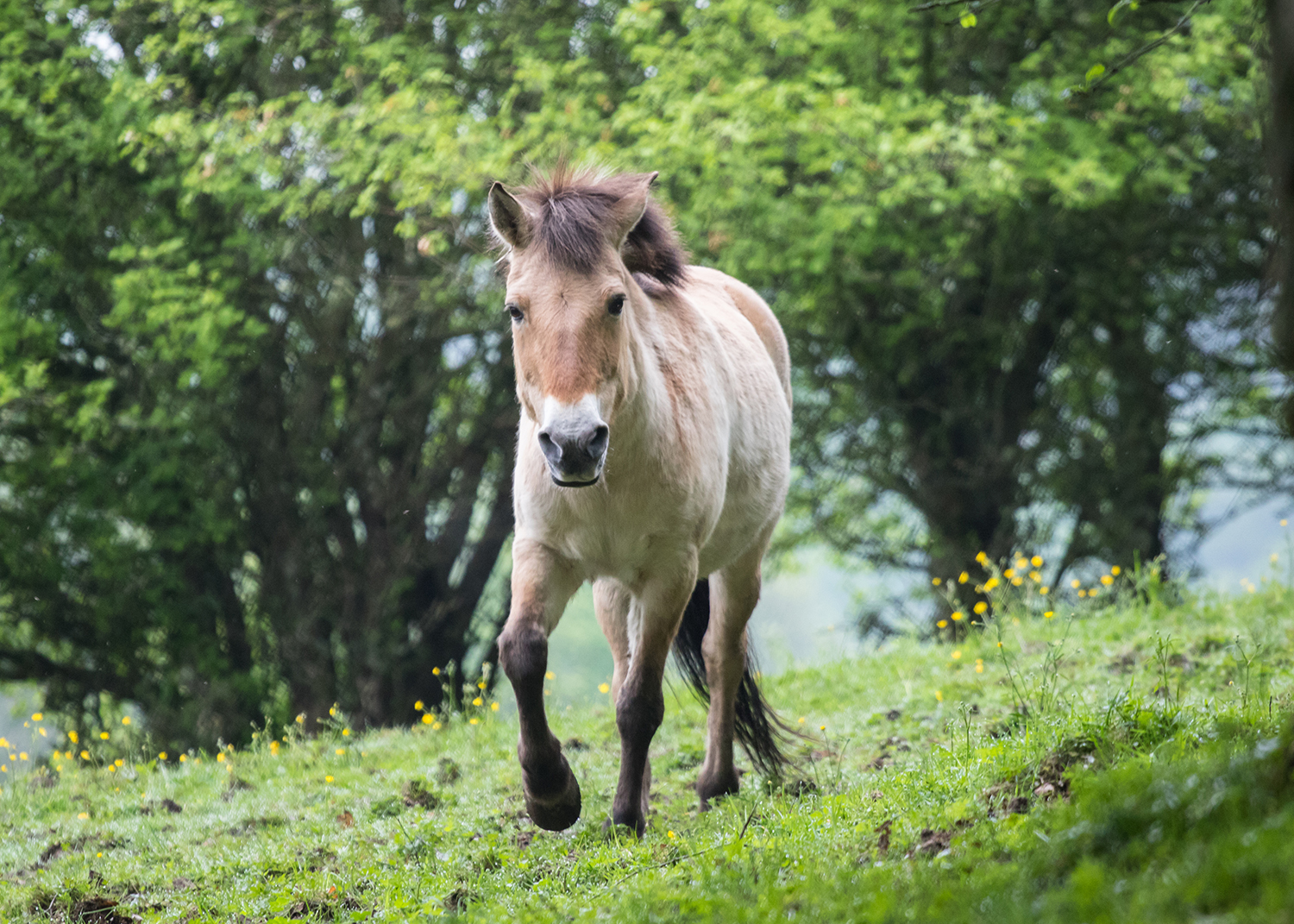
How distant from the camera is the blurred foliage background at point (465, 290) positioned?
996 cm

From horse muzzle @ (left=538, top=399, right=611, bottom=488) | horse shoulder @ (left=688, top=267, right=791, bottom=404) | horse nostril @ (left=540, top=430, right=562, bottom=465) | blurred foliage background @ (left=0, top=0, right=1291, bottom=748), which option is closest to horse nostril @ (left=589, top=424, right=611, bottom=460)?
horse muzzle @ (left=538, top=399, right=611, bottom=488)

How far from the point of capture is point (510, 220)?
443cm

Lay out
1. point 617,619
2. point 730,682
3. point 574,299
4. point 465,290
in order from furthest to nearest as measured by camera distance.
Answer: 1. point 465,290
2. point 730,682
3. point 617,619
4. point 574,299

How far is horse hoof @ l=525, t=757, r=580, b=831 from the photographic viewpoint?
4242 mm

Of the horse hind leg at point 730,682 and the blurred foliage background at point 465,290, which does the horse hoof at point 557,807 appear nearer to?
the horse hind leg at point 730,682

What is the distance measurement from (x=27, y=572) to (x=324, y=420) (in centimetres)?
342

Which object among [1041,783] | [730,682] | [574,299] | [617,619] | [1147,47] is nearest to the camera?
[1041,783]

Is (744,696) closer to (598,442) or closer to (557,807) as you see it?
(557,807)

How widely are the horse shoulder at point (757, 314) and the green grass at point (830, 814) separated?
2192 mm

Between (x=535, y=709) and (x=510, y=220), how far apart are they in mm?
1952

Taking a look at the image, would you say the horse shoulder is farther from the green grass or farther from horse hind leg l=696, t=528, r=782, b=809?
the green grass

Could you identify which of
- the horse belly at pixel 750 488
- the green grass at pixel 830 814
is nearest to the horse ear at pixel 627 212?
the horse belly at pixel 750 488

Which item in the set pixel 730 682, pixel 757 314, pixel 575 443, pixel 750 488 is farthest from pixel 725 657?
pixel 575 443

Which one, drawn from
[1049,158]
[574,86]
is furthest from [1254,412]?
[574,86]
